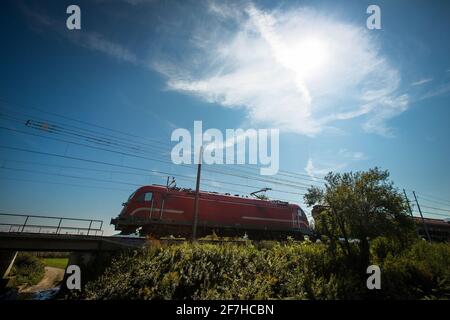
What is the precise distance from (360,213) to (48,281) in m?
46.8

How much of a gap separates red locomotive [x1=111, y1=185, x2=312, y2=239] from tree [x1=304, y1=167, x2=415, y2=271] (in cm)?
826

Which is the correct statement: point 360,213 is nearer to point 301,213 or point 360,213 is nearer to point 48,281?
point 301,213

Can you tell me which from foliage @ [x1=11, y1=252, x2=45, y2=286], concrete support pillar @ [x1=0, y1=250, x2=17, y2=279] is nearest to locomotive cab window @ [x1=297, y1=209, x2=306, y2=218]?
concrete support pillar @ [x1=0, y1=250, x2=17, y2=279]

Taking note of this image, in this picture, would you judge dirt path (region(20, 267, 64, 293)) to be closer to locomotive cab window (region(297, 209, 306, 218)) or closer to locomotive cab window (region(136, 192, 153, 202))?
locomotive cab window (region(136, 192, 153, 202))

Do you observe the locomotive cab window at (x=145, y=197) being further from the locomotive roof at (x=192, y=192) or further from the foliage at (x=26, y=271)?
the foliage at (x=26, y=271)

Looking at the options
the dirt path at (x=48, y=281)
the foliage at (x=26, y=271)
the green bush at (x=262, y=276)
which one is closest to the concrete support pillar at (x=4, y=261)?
the dirt path at (x=48, y=281)

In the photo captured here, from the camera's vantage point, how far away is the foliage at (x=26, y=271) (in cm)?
3187

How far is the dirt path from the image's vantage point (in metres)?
30.7

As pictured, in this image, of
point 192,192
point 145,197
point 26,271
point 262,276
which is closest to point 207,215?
point 192,192

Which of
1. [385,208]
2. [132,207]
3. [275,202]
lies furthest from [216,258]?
[275,202]

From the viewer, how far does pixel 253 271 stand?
934 centimetres

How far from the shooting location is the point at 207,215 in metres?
19.5

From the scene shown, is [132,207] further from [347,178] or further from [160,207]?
[347,178]
